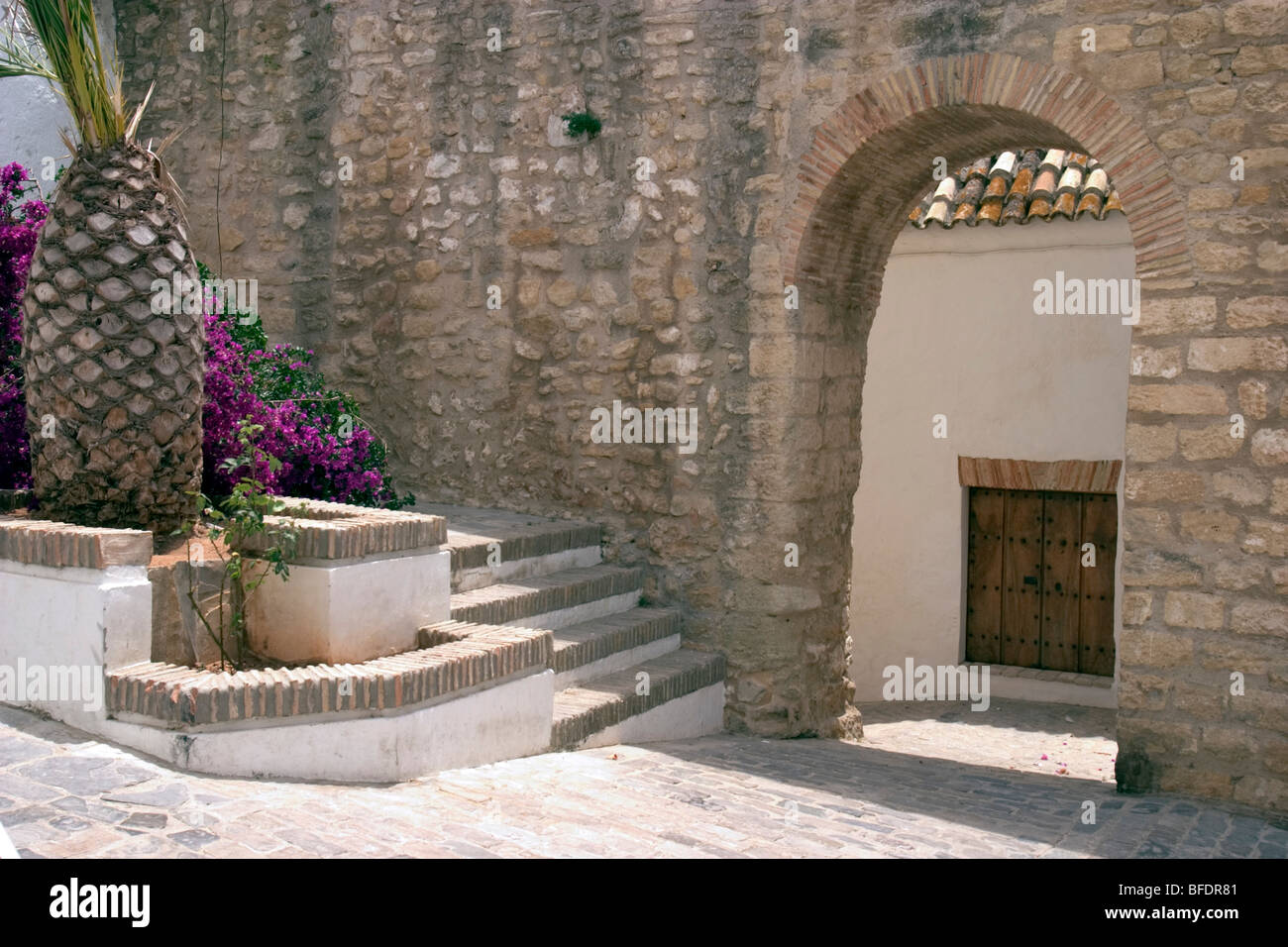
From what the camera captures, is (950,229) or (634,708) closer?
(634,708)

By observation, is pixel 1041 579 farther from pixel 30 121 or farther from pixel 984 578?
pixel 30 121

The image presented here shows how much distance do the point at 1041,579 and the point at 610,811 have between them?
6.19 m

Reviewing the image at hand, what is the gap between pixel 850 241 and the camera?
682cm

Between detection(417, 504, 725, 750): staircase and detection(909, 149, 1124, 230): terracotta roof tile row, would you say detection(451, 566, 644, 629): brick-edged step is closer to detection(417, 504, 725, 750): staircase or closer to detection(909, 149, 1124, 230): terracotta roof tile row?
detection(417, 504, 725, 750): staircase

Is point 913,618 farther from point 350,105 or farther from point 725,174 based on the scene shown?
point 350,105

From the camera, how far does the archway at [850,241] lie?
5.57 meters

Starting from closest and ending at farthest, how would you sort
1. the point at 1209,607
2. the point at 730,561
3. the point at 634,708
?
the point at 1209,607
the point at 634,708
the point at 730,561

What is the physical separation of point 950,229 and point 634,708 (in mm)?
5314

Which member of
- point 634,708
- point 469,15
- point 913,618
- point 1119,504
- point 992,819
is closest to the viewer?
point 992,819

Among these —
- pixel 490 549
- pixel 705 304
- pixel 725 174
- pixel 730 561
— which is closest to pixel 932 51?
A: pixel 725 174

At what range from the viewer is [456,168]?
7.40 m

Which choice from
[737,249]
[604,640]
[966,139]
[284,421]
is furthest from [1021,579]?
[284,421]

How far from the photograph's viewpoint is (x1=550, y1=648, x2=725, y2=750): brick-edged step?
5422 mm

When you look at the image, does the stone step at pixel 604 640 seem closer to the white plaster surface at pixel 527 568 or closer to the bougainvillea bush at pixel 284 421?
the white plaster surface at pixel 527 568
